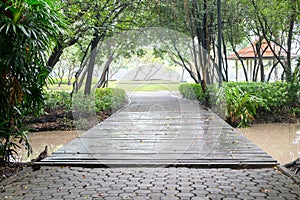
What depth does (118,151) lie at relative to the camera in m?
4.64

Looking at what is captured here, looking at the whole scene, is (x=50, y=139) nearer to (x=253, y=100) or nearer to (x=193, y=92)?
(x=253, y=100)

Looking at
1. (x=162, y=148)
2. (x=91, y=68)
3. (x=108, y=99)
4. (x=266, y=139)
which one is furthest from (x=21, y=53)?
(x=108, y=99)

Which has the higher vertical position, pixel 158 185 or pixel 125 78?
Answer: pixel 125 78

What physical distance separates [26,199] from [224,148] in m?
2.57

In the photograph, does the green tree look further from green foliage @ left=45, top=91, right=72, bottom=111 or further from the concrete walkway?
green foliage @ left=45, top=91, right=72, bottom=111

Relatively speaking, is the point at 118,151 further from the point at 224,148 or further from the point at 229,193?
the point at 229,193

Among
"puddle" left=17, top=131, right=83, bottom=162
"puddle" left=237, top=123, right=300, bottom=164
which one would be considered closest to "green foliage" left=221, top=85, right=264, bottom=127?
"puddle" left=237, top=123, right=300, bottom=164

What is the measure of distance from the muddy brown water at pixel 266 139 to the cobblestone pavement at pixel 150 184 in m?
1.83

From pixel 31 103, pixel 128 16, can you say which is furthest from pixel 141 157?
pixel 128 16

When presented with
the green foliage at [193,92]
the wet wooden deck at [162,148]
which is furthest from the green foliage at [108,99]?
the wet wooden deck at [162,148]

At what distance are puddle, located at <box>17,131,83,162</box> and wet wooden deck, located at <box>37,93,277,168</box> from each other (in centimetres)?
66

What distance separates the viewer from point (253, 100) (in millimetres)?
8211

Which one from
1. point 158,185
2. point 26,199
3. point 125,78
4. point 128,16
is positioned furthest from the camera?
point 128,16

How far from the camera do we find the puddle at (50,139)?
6279 millimetres
